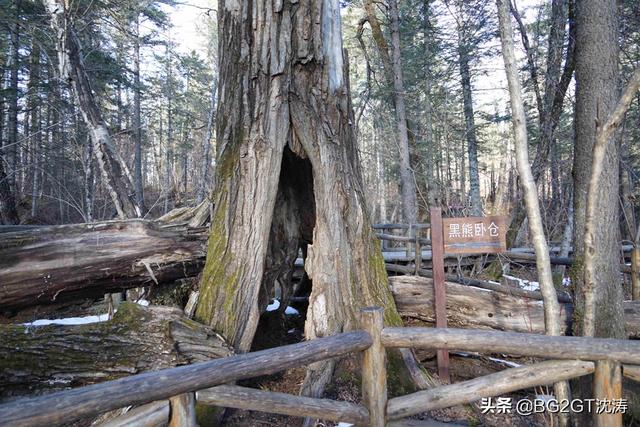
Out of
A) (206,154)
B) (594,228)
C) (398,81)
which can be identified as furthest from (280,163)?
(206,154)

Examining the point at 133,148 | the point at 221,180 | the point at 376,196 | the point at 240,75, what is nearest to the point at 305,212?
the point at 221,180

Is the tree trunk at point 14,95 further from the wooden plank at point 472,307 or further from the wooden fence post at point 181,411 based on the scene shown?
the wooden fence post at point 181,411

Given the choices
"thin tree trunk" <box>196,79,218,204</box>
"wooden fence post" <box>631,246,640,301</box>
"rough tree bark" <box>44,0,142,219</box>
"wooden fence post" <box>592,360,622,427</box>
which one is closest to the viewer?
"wooden fence post" <box>592,360,622,427</box>

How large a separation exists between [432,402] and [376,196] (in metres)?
22.2

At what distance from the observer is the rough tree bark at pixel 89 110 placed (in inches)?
239

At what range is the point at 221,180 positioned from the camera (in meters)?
4.21

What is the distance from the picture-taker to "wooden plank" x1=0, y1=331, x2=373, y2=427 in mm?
1596

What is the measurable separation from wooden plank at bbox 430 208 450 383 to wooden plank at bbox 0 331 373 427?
1870 mm

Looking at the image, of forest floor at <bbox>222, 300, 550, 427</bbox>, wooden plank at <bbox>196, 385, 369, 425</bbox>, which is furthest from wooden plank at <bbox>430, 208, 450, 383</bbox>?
wooden plank at <bbox>196, 385, 369, 425</bbox>

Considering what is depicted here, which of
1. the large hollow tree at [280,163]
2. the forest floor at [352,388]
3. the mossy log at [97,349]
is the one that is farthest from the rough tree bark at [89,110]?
the forest floor at [352,388]

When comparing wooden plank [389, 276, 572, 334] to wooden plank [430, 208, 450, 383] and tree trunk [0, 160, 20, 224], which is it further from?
tree trunk [0, 160, 20, 224]

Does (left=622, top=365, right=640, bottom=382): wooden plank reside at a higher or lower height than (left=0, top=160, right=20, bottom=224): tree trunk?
lower

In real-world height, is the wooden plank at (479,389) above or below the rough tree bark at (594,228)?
below

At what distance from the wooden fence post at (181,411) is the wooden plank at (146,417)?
5 centimetres
